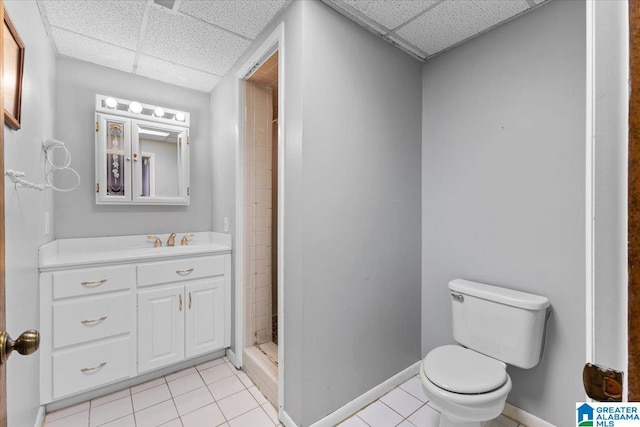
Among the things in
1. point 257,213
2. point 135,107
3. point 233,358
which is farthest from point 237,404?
point 135,107

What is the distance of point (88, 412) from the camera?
1661 millimetres

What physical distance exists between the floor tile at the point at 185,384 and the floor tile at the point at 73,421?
439mm

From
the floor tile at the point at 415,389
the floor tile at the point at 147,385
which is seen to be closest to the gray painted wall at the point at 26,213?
the floor tile at the point at 147,385

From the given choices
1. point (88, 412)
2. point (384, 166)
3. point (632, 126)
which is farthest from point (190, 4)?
point (88, 412)

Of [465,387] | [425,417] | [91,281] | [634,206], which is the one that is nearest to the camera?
[634,206]

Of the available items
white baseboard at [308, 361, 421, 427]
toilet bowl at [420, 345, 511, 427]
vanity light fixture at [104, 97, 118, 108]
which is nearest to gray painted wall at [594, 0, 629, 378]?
toilet bowl at [420, 345, 511, 427]

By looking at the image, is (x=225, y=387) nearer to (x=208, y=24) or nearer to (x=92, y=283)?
(x=92, y=283)

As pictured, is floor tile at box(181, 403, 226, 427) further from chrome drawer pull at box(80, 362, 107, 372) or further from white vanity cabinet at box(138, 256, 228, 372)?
chrome drawer pull at box(80, 362, 107, 372)

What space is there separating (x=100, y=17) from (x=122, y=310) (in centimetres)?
177

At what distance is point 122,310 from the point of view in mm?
1807

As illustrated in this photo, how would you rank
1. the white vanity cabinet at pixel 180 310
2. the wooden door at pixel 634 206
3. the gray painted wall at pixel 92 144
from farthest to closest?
1. the gray painted wall at pixel 92 144
2. the white vanity cabinet at pixel 180 310
3. the wooden door at pixel 634 206

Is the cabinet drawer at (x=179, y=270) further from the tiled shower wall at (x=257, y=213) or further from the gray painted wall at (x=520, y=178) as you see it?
the gray painted wall at (x=520, y=178)

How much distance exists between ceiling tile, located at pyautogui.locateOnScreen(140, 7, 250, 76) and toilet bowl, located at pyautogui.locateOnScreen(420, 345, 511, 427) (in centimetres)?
225

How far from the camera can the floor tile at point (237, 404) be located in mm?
1658
